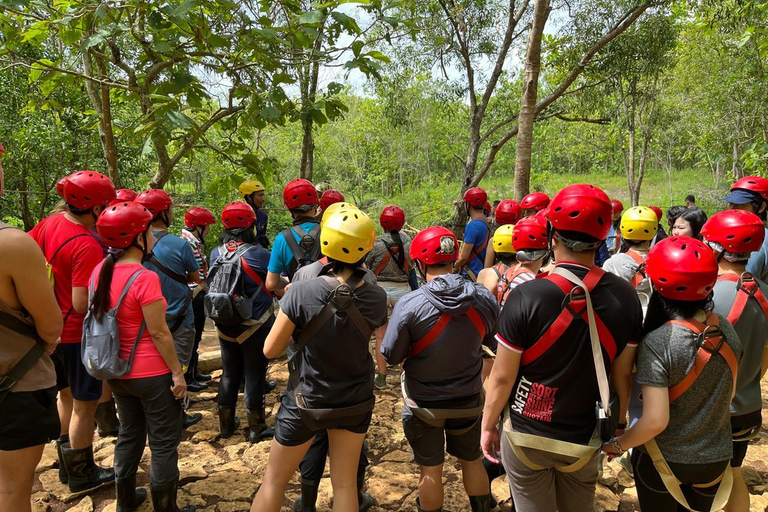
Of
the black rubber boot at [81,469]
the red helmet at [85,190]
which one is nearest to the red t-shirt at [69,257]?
the red helmet at [85,190]

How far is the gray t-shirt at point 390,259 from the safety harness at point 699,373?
3.54m

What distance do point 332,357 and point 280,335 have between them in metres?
0.33

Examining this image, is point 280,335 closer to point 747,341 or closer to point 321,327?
point 321,327

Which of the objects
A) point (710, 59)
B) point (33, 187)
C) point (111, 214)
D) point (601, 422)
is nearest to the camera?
point (601, 422)

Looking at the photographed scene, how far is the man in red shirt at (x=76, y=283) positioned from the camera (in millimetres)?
3445

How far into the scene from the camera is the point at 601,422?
7.21ft

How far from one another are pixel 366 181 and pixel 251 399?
3352cm

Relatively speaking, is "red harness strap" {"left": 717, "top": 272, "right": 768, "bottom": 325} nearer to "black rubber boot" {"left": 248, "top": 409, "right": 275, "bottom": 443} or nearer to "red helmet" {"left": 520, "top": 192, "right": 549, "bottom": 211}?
"red helmet" {"left": 520, "top": 192, "right": 549, "bottom": 211}

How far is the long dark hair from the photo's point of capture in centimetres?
220

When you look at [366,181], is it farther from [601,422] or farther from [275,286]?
[601,422]

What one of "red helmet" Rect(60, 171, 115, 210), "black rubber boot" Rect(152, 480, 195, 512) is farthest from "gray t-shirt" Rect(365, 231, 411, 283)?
"black rubber boot" Rect(152, 480, 195, 512)

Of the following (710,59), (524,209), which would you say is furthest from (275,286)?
(710,59)

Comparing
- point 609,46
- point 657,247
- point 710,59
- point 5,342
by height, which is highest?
point 710,59

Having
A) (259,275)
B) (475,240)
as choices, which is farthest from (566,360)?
(475,240)
